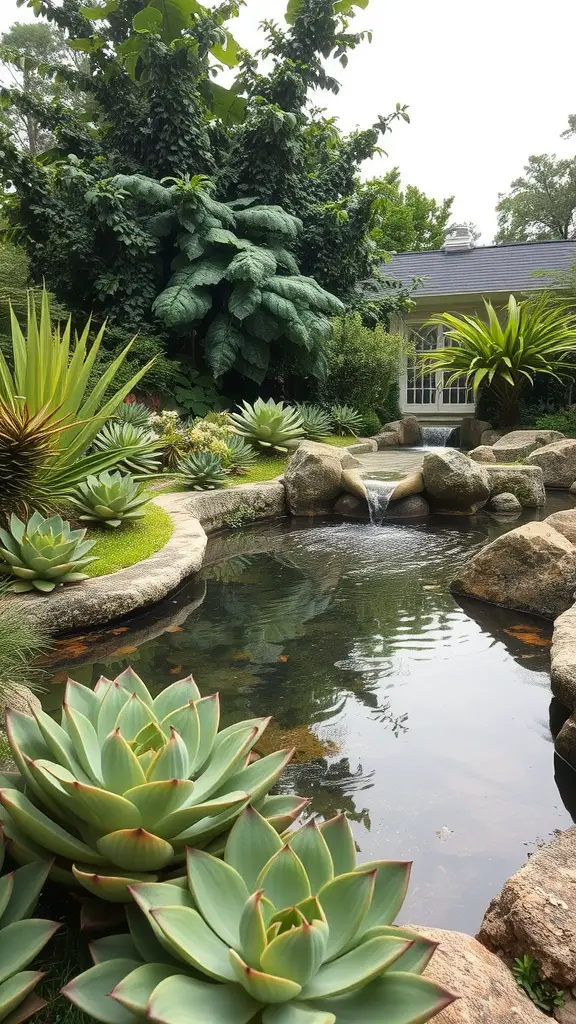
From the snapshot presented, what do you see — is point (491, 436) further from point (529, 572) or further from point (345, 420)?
point (529, 572)

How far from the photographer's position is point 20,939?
112 centimetres

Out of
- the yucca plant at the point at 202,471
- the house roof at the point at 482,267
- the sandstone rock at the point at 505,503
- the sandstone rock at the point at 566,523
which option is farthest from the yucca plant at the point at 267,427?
the house roof at the point at 482,267

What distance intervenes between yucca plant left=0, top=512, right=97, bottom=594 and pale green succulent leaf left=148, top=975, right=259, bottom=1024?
3.05 meters

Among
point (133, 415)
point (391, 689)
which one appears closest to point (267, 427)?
point (133, 415)

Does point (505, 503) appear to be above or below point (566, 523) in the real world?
below

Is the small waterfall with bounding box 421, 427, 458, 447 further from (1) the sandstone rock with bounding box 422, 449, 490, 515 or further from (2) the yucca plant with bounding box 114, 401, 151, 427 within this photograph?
(2) the yucca plant with bounding box 114, 401, 151, 427

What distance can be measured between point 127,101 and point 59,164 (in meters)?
→ 2.24

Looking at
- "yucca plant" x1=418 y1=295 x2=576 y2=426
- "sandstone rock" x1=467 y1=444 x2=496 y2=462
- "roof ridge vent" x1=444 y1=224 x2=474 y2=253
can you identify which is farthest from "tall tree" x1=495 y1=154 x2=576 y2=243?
"sandstone rock" x1=467 y1=444 x2=496 y2=462

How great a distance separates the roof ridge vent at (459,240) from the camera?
17656 mm

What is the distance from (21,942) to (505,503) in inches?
286

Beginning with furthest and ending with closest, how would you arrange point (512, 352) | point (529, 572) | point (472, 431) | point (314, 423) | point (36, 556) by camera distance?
point (472, 431), point (512, 352), point (314, 423), point (529, 572), point (36, 556)

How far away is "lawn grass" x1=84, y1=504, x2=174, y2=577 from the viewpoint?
14.7 feet

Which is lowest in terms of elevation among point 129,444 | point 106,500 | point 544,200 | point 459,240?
point 106,500

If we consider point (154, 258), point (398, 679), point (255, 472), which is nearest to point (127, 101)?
point (154, 258)
